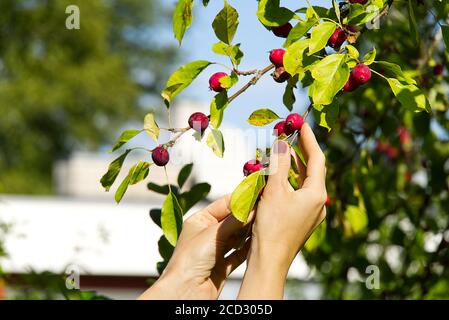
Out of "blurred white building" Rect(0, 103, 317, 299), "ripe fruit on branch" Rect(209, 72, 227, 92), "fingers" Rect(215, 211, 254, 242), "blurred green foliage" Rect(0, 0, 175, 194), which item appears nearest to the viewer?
"fingers" Rect(215, 211, 254, 242)

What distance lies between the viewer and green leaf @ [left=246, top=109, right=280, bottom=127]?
187 cm

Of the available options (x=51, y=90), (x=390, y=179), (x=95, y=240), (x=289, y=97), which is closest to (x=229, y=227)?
(x=289, y=97)

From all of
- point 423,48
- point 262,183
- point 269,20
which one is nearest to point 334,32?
point 269,20

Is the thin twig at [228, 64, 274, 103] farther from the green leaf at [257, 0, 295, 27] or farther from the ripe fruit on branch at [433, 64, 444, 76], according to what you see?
the ripe fruit on branch at [433, 64, 444, 76]

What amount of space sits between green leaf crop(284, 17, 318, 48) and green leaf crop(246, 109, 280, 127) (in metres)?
0.16

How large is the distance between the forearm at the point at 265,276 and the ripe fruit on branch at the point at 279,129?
0.96 feet

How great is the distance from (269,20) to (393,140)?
2.05 m

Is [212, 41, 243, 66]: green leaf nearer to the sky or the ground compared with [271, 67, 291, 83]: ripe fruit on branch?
nearer to the sky

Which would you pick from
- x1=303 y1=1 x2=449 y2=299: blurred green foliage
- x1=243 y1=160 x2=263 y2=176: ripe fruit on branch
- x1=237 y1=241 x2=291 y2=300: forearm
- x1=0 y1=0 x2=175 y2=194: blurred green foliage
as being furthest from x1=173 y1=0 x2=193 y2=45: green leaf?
x1=0 y1=0 x2=175 y2=194: blurred green foliage

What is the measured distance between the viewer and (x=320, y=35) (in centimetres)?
171

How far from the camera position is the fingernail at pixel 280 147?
1701 mm

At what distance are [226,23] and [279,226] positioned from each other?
49 cm

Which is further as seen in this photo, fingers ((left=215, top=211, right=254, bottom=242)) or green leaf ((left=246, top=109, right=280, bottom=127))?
green leaf ((left=246, top=109, right=280, bottom=127))
